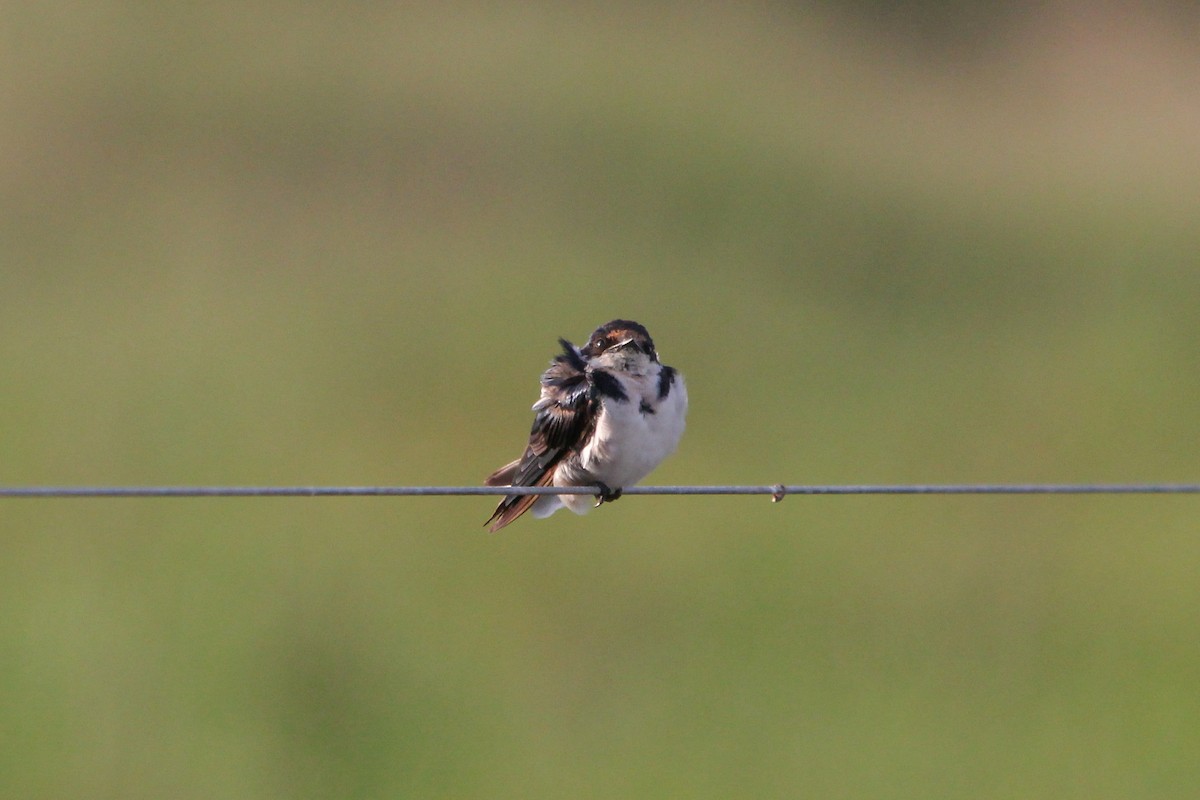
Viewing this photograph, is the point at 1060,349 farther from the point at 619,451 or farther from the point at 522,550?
the point at 619,451

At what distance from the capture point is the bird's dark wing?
762 centimetres

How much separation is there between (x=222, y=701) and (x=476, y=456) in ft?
9.87

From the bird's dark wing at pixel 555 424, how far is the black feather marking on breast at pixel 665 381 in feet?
0.85

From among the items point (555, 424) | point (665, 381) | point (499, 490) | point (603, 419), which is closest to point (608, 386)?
point (603, 419)

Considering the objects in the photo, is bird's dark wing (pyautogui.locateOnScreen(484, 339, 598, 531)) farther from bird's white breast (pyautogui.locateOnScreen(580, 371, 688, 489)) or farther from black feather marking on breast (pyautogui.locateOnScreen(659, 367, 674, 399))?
black feather marking on breast (pyautogui.locateOnScreen(659, 367, 674, 399))

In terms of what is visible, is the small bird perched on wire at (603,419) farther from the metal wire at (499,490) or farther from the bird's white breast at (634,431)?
the metal wire at (499,490)

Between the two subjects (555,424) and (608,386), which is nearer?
(608,386)

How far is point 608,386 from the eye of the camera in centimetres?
748

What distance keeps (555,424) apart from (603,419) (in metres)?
0.36

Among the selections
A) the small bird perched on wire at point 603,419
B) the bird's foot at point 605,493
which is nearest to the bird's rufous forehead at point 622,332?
the small bird perched on wire at point 603,419

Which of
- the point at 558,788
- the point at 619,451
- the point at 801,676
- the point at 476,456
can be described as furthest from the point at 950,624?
the point at 619,451

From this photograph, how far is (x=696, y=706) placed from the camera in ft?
39.8

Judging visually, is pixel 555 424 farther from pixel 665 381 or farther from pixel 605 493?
pixel 665 381

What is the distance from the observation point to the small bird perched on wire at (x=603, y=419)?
293 inches
